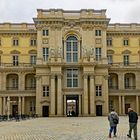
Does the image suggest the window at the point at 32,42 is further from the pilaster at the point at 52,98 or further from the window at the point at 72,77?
the pilaster at the point at 52,98

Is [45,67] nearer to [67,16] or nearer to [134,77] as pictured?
[67,16]

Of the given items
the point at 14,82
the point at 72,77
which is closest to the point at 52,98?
the point at 72,77

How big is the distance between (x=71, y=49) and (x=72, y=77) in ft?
20.8

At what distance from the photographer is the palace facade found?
80.5 metres

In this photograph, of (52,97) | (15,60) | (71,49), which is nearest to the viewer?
(52,97)

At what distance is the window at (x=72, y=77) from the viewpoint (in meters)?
82.4

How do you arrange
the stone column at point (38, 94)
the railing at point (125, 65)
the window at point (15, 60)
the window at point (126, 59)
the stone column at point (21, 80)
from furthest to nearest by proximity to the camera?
the window at point (126, 59)
the window at point (15, 60)
the railing at point (125, 65)
the stone column at point (21, 80)
the stone column at point (38, 94)

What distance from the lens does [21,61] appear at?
90688 mm

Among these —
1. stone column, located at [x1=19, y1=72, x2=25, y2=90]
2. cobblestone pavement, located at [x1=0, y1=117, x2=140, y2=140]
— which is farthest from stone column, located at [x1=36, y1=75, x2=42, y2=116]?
cobblestone pavement, located at [x1=0, y1=117, x2=140, y2=140]

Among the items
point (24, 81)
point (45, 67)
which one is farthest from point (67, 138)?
point (24, 81)

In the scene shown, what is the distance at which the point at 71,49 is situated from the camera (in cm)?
8388

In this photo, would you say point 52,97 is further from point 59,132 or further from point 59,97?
point 59,132

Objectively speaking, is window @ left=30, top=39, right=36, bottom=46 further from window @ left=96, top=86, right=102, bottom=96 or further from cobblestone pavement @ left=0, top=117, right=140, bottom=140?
cobblestone pavement @ left=0, top=117, right=140, bottom=140

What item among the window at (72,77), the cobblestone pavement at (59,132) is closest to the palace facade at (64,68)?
the window at (72,77)
